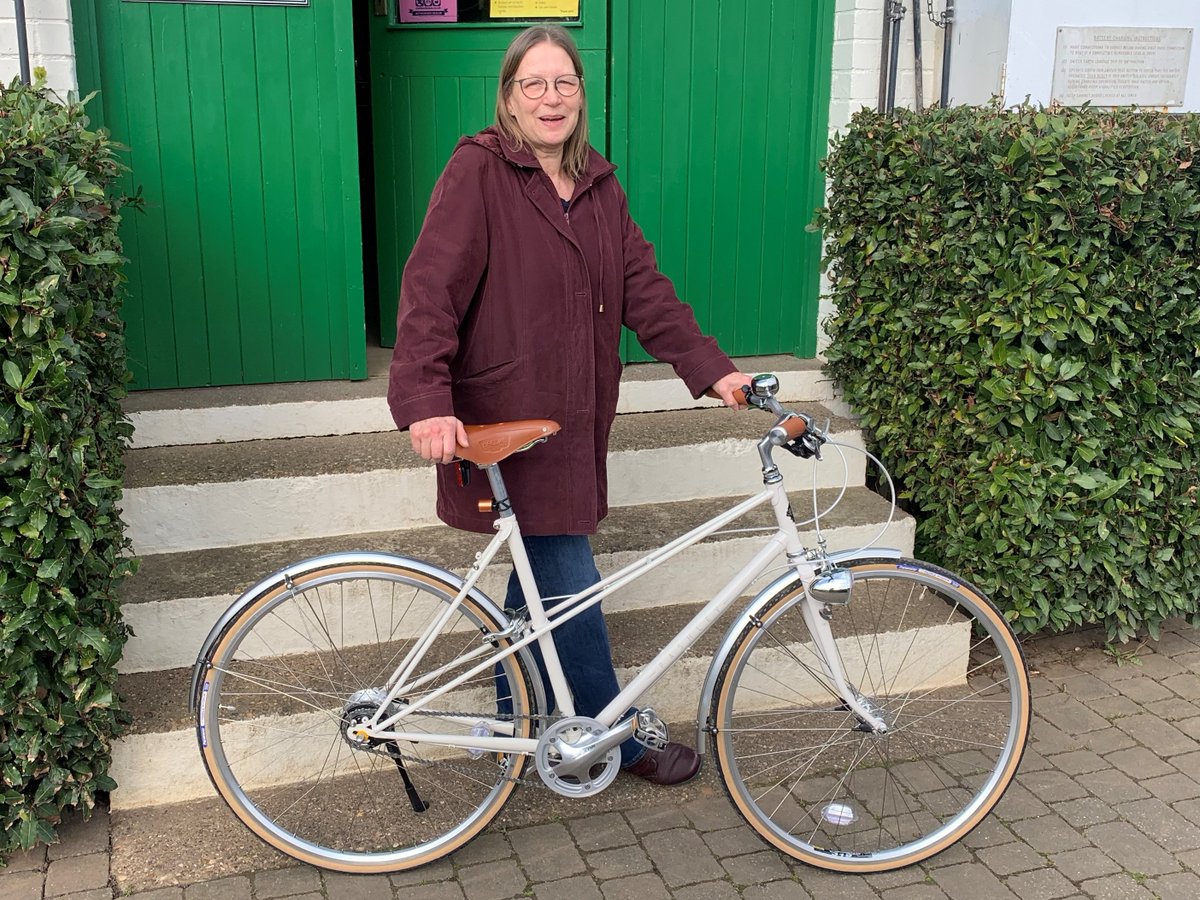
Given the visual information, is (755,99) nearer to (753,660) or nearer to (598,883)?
(753,660)

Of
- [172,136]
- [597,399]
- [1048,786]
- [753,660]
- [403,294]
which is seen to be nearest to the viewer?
[403,294]

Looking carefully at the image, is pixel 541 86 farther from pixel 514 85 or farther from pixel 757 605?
pixel 757 605

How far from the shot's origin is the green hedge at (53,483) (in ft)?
8.95

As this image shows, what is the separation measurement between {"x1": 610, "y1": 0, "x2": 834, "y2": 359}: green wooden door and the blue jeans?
2.09 metres

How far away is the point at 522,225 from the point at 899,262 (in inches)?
73.4

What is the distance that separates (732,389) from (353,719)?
125 cm

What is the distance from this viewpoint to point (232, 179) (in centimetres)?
436

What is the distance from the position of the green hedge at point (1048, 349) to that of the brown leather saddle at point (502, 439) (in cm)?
180

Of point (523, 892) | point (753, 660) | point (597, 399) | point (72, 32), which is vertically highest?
point (72, 32)

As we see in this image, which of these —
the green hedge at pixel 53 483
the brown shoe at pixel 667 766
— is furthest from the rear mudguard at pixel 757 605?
the green hedge at pixel 53 483

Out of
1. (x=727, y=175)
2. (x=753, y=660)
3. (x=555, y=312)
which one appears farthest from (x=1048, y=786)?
(x=727, y=175)

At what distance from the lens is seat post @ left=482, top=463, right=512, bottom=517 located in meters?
2.83

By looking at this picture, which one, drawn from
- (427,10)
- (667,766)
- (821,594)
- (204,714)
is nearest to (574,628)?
(667,766)

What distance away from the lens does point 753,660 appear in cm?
375
